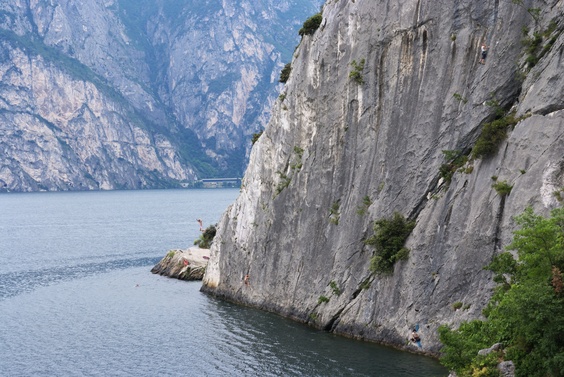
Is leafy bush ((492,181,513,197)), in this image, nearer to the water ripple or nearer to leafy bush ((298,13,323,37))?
leafy bush ((298,13,323,37))

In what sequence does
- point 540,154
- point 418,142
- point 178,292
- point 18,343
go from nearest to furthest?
point 540,154, point 418,142, point 18,343, point 178,292

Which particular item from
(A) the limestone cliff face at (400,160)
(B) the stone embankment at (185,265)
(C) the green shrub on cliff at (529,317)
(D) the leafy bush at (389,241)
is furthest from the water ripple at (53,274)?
(C) the green shrub on cliff at (529,317)

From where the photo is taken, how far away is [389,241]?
48.4 m

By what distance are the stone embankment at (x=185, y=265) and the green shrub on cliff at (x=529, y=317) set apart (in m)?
52.2

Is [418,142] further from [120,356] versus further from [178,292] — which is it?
[178,292]

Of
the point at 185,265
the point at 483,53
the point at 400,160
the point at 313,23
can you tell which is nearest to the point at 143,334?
the point at 400,160

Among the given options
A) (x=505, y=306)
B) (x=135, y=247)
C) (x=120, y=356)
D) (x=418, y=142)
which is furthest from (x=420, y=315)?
(x=135, y=247)

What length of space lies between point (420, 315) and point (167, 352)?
17.8 m

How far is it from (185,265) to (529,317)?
5967 centimetres

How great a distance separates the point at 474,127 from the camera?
46.2m

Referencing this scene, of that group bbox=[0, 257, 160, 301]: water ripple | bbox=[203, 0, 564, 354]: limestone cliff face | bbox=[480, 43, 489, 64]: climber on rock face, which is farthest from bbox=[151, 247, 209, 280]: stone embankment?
bbox=[480, 43, 489, 64]: climber on rock face

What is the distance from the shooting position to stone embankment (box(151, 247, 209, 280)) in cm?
8350

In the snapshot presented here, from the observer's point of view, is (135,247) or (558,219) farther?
(135,247)

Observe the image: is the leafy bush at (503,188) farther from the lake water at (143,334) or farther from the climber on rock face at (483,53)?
the lake water at (143,334)
